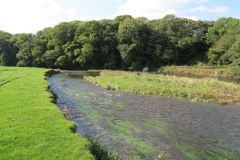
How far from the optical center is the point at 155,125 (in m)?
28.7

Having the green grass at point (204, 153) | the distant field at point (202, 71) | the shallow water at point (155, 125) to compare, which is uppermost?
the distant field at point (202, 71)

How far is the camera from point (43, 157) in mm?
15844

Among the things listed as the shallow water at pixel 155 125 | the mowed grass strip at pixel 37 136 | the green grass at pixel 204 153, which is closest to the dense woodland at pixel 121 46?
the shallow water at pixel 155 125

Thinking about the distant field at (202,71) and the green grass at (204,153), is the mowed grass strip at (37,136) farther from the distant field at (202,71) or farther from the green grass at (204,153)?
the distant field at (202,71)

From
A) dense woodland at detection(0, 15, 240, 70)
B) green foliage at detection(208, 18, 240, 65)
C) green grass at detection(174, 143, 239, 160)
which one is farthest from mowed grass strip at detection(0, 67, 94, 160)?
dense woodland at detection(0, 15, 240, 70)

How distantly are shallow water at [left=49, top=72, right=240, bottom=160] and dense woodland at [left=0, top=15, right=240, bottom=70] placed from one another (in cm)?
7495

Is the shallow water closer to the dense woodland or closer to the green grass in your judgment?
the green grass

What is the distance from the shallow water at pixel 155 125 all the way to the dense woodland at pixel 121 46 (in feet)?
246

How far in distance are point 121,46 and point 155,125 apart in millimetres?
89549

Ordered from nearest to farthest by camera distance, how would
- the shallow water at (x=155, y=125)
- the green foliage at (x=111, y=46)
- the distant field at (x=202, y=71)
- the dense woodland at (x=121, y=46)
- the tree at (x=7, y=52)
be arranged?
1. the shallow water at (x=155, y=125)
2. the distant field at (x=202, y=71)
3. the dense woodland at (x=121, y=46)
4. the green foliage at (x=111, y=46)
5. the tree at (x=7, y=52)

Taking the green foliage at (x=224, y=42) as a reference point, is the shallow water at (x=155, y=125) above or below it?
below

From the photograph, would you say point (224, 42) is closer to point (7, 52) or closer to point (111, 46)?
point (111, 46)

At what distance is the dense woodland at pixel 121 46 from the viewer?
117125 mm

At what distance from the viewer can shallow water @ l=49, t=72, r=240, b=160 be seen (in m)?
22.0
